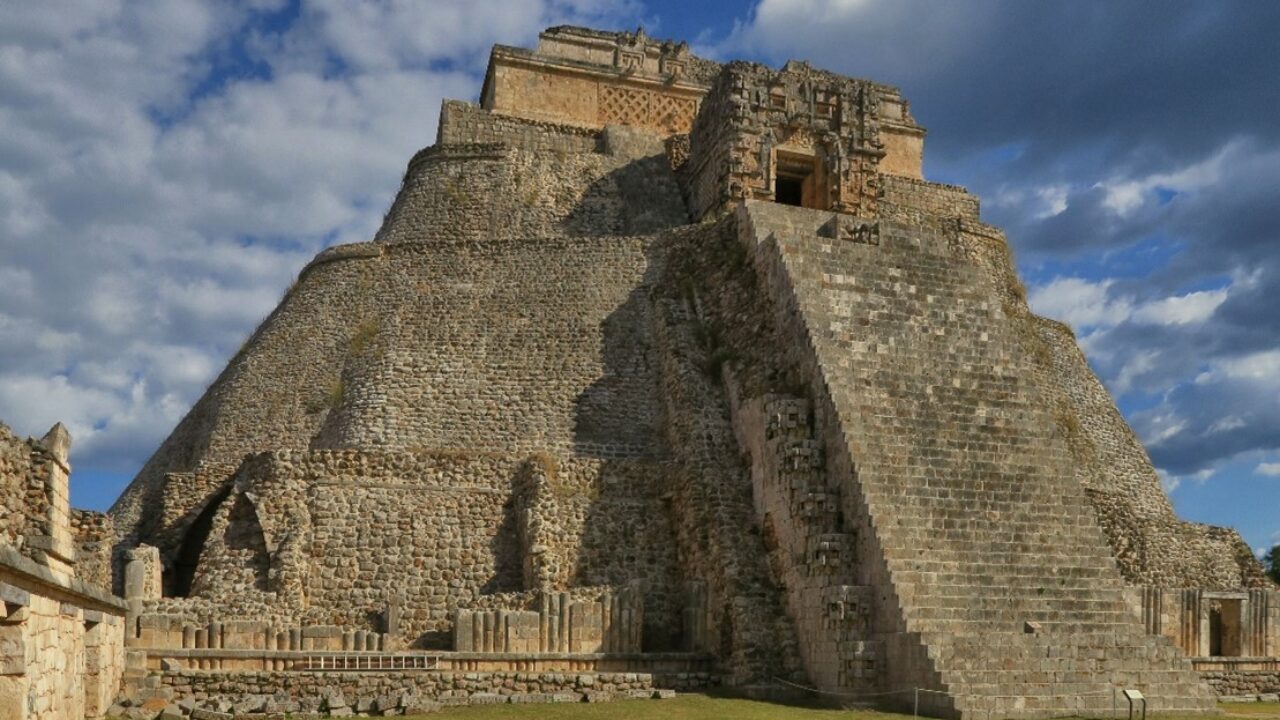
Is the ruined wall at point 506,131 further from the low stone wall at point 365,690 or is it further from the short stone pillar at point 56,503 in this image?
the short stone pillar at point 56,503

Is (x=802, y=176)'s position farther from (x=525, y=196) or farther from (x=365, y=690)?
(x=365, y=690)

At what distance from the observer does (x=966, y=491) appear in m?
18.5

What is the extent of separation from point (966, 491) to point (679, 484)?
4.80m

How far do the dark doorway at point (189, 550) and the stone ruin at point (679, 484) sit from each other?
2.7 inches

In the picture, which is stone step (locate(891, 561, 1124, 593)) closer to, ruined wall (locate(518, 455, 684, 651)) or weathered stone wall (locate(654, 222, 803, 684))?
A: weathered stone wall (locate(654, 222, 803, 684))

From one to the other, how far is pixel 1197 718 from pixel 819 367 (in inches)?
276

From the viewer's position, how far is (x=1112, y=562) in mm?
18375

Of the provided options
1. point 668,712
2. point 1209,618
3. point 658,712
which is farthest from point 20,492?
point 1209,618

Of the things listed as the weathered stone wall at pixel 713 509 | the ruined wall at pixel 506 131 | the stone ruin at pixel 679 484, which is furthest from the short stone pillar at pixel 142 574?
the ruined wall at pixel 506 131

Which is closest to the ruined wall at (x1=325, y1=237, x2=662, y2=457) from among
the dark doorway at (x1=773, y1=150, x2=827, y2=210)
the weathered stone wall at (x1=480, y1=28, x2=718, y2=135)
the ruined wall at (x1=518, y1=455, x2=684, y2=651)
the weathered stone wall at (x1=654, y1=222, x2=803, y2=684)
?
the weathered stone wall at (x1=654, y1=222, x2=803, y2=684)

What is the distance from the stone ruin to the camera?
16906 mm

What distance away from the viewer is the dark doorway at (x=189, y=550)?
75.3ft

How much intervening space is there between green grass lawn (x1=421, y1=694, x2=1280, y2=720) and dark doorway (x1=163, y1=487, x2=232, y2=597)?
9.12 m

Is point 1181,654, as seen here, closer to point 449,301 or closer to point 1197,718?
point 1197,718
